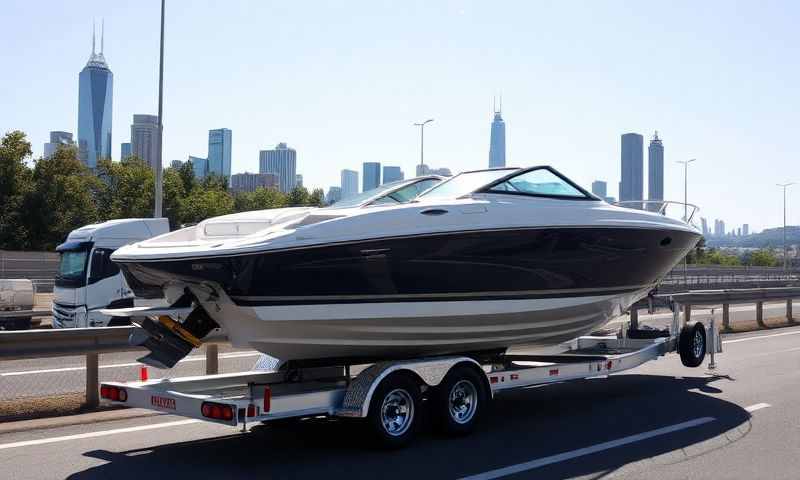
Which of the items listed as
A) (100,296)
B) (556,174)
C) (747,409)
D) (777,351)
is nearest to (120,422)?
(556,174)

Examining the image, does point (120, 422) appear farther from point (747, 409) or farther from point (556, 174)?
point (747, 409)

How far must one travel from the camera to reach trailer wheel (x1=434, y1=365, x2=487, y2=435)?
320 inches

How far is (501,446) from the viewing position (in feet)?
25.8

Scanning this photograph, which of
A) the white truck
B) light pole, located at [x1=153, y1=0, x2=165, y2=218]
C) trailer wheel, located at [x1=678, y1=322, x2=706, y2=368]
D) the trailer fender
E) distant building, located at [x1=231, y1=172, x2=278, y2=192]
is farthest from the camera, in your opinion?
distant building, located at [x1=231, y1=172, x2=278, y2=192]

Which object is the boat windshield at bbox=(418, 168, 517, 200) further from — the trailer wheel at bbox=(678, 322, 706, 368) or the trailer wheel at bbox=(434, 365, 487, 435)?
the trailer wheel at bbox=(678, 322, 706, 368)

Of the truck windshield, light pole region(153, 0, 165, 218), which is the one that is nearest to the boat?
the truck windshield

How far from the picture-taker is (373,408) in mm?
7500

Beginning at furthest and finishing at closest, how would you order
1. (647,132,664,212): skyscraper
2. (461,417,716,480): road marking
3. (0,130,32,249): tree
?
(647,132,664,212): skyscraper, (0,130,32,249): tree, (461,417,716,480): road marking

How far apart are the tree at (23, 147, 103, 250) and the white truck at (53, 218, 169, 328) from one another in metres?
25.4

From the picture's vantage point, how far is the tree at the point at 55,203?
4262cm

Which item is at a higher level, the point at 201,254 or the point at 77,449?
the point at 201,254

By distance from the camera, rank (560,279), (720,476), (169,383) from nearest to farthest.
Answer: (720,476) < (169,383) < (560,279)

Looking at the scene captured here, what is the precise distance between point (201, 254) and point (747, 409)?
21.6 ft

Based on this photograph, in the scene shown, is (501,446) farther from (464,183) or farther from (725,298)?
(725,298)
